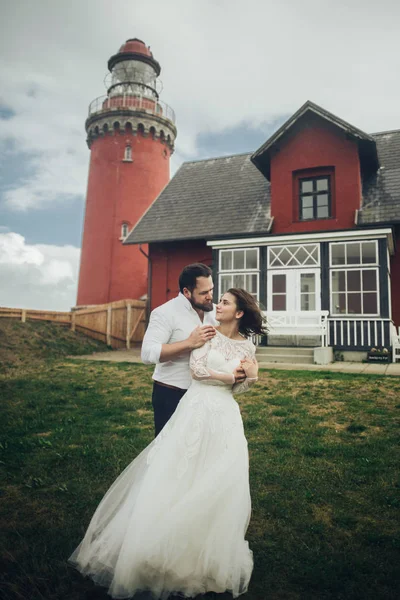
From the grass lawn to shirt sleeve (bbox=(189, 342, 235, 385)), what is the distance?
1201mm

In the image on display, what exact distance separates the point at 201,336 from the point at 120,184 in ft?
65.6

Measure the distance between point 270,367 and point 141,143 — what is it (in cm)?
1565

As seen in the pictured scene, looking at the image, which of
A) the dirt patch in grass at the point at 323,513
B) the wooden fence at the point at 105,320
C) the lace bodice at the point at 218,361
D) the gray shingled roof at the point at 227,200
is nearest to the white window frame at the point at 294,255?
the gray shingled roof at the point at 227,200

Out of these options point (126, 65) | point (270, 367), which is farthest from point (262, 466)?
point (126, 65)

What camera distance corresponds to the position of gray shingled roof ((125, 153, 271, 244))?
15508 millimetres

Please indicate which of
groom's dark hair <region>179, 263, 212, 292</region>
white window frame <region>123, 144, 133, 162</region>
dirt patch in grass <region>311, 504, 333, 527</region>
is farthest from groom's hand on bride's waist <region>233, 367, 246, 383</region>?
white window frame <region>123, 144, 133, 162</region>

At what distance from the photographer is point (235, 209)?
1606cm

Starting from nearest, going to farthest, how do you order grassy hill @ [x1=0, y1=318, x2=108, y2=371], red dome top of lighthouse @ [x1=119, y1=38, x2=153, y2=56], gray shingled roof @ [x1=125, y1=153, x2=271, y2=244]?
grassy hill @ [x1=0, y1=318, x2=108, y2=371] → gray shingled roof @ [x1=125, y1=153, x2=271, y2=244] → red dome top of lighthouse @ [x1=119, y1=38, x2=153, y2=56]

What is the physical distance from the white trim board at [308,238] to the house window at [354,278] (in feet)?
0.71

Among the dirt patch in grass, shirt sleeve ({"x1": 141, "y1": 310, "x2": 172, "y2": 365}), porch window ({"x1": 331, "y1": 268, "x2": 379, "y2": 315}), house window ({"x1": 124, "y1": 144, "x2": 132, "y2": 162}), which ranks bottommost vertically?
the dirt patch in grass

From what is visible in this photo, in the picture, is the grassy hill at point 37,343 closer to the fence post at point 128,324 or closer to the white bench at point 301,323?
the fence post at point 128,324

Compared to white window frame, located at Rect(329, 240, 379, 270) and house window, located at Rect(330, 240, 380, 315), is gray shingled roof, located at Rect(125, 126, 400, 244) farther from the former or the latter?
house window, located at Rect(330, 240, 380, 315)

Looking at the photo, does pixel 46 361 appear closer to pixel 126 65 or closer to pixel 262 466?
pixel 262 466

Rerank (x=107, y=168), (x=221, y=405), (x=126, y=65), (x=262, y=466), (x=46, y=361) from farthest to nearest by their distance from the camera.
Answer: (x=126, y=65) < (x=107, y=168) < (x=46, y=361) < (x=262, y=466) < (x=221, y=405)
